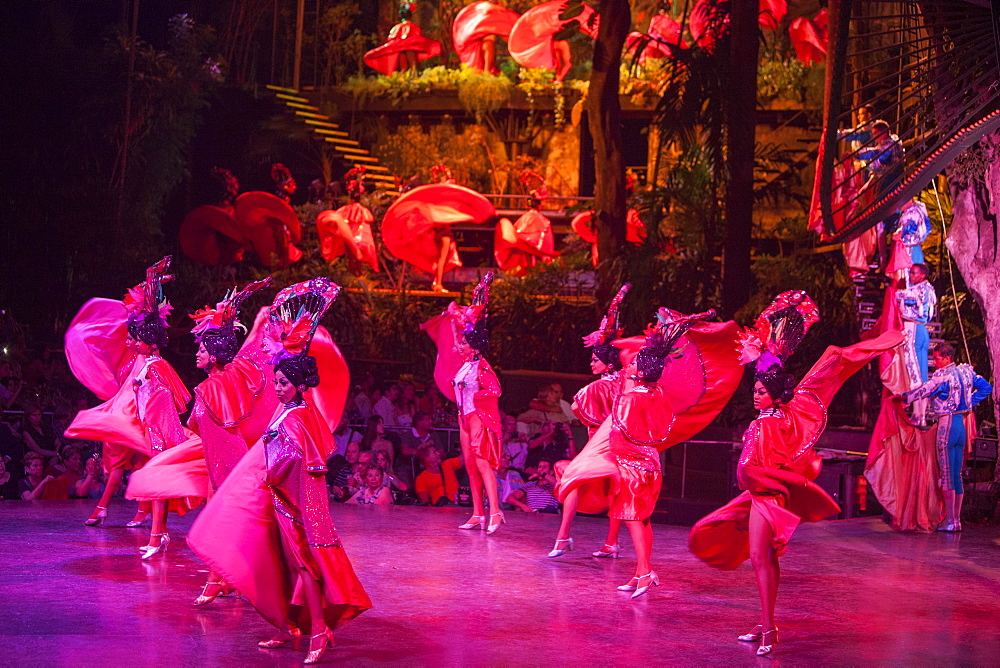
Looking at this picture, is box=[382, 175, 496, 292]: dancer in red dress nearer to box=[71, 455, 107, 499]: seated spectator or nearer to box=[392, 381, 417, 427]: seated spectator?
box=[392, 381, 417, 427]: seated spectator

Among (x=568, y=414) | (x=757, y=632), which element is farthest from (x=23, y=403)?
(x=757, y=632)

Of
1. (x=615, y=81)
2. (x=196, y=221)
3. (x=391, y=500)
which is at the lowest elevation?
(x=391, y=500)

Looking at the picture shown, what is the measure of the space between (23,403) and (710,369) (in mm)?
6738

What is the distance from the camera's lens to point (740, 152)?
516 inches

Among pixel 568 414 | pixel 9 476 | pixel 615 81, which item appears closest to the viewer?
pixel 9 476

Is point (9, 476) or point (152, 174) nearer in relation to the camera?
point (9, 476)

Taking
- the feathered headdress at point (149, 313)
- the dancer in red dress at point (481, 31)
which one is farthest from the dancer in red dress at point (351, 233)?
the feathered headdress at point (149, 313)

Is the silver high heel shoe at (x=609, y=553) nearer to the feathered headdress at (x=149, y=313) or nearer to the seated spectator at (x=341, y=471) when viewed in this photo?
the seated spectator at (x=341, y=471)

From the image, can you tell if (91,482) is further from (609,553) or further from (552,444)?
(609,553)

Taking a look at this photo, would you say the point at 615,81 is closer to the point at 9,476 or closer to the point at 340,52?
the point at 9,476

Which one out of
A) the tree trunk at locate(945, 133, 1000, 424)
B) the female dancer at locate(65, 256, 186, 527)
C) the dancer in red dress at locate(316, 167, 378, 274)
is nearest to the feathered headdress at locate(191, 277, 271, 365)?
the female dancer at locate(65, 256, 186, 527)

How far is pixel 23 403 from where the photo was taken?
426 inches

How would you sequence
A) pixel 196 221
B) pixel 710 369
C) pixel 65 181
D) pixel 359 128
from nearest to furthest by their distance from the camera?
pixel 710 369 → pixel 65 181 → pixel 196 221 → pixel 359 128

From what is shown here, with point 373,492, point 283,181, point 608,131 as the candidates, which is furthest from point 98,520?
point 283,181
